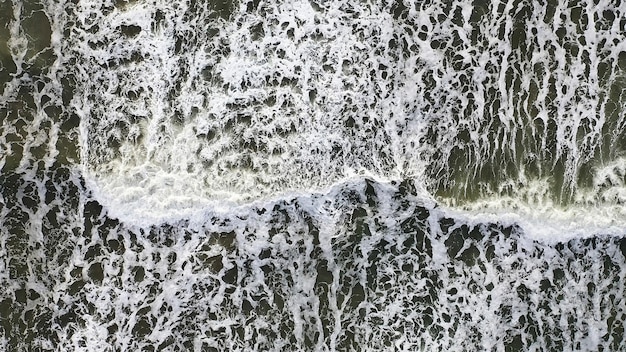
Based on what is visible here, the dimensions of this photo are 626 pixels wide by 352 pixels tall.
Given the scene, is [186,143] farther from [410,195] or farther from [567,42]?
[567,42]

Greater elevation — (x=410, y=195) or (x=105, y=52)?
(x=105, y=52)

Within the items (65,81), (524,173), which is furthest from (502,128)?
(65,81)

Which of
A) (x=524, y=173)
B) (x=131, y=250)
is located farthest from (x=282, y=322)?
(x=524, y=173)

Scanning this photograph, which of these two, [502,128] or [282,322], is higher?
[502,128]

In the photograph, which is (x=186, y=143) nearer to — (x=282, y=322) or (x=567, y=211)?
(x=282, y=322)

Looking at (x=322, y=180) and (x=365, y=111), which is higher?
(x=365, y=111)

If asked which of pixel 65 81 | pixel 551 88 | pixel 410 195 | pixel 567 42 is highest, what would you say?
pixel 567 42
